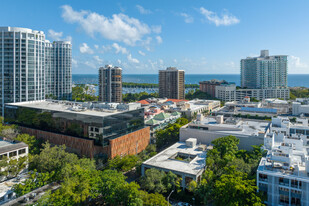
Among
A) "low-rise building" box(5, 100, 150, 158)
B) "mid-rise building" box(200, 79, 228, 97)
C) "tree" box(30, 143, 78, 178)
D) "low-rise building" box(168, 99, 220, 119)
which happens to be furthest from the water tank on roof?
"mid-rise building" box(200, 79, 228, 97)

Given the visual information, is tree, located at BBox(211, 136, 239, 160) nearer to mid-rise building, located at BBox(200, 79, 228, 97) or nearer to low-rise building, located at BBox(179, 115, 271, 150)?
low-rise building, located at BBox(179, 115, 271, 150)

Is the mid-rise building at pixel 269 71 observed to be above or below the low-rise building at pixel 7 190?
above

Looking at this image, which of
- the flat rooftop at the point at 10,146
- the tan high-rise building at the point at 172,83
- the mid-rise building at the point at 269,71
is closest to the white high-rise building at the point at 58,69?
the tan high-rise building at the point at 172,83

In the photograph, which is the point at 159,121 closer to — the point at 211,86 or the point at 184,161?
the point at 184,161

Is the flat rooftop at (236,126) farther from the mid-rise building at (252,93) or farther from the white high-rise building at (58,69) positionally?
the white high-rise building at (58,69)

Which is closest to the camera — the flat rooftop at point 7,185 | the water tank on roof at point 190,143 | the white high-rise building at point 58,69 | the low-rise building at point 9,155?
the low-rise building at point 9,155

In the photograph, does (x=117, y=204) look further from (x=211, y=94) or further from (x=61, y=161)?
(x=211, y=94)

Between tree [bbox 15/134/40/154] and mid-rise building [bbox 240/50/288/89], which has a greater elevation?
mid-rise building [bbox 240/50/288/89]
